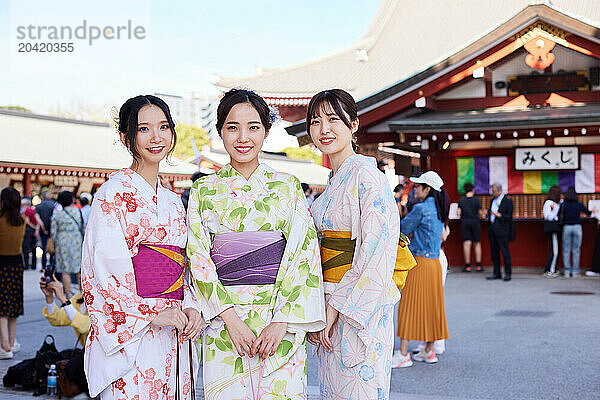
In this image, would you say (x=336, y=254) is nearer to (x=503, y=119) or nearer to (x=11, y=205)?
(x=11, y=205)

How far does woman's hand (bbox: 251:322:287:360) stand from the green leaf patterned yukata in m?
0.03

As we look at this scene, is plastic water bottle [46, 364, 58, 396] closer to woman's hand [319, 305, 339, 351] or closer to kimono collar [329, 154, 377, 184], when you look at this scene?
woman's hand [319, 305, 339, 351]

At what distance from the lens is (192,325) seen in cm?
279

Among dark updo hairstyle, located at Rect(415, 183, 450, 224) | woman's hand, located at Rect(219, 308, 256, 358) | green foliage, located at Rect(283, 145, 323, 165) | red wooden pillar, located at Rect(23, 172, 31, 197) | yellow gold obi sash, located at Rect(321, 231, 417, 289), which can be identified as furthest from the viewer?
green foliage, located at Rect(283, 145, 323, 165)

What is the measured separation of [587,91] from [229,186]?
1052 cm

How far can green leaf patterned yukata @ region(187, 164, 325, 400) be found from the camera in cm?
276

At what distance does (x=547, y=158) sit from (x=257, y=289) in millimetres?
10393

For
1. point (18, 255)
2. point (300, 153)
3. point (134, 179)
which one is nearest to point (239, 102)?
point (134, 179)

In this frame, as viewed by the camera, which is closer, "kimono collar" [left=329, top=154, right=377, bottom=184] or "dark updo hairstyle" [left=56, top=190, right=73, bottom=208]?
"kimono collar" [left=329, top=154, right=377, bottom=184]

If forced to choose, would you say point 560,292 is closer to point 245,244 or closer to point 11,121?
point 245,244

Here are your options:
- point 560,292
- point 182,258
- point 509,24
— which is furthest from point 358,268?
point 509,24

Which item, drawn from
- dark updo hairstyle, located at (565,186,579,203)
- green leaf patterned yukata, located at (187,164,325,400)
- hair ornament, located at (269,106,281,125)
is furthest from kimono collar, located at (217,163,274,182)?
dark updo hairstyle, located at (565,186,579,203)

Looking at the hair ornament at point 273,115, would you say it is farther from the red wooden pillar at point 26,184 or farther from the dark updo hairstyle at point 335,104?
the red wooden pillar at point 26,184

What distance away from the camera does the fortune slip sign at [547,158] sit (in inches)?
464
